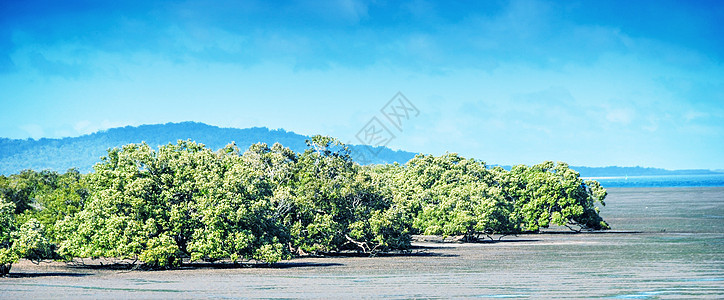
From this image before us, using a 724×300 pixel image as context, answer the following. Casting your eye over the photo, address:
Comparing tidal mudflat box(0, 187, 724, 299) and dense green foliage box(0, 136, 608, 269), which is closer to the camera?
tidal mudflat box(0, 187, 724, 299)

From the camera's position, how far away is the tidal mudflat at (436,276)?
36656mm

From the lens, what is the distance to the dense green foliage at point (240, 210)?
4666 centimetres

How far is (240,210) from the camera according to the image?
155 feet

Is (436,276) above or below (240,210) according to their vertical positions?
below

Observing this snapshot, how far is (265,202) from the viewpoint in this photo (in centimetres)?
4903

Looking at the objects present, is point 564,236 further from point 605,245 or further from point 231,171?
point 231,171

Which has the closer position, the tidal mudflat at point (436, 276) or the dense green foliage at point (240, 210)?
the tidal mudflat at point (436, 276)

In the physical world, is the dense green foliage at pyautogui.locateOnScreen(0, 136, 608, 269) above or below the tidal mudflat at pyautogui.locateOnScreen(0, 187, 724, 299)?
above

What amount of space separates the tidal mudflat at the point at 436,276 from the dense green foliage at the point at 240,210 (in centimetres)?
152

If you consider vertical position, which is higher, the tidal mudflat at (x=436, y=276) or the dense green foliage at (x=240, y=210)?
the dense green foliage at (x=240, y=210)

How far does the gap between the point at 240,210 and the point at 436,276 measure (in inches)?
444

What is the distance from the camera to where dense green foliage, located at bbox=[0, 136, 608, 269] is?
46.7m

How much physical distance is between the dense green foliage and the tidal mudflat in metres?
1.52

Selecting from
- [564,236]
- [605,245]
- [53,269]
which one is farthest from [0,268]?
[564,236]
